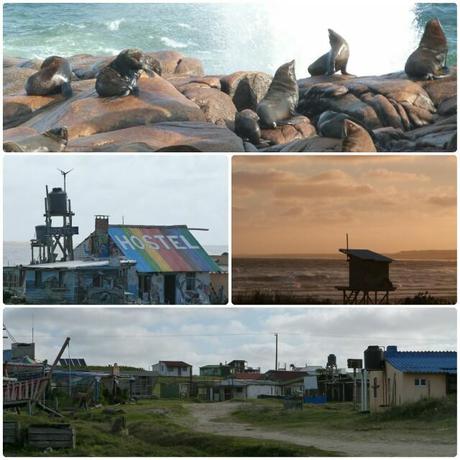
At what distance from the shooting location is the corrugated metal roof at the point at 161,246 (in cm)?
849

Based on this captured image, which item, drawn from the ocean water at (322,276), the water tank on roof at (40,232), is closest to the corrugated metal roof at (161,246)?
the ocean water at (322,276)

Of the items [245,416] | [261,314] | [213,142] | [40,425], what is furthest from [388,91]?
[40,425]

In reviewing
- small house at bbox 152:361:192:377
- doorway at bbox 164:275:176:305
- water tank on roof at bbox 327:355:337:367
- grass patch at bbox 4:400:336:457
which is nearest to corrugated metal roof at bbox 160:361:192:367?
small house at bbox 152:361:192:377

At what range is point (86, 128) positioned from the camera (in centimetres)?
904

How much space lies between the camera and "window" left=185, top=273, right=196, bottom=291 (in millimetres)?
8492

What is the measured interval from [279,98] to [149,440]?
295cm

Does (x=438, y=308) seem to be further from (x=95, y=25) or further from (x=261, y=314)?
(x=95, y=25)

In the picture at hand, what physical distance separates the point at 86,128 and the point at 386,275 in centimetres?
265

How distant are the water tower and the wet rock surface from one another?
476mm

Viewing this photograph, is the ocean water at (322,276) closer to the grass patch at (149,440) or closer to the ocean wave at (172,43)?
the grass patch at (149,440)

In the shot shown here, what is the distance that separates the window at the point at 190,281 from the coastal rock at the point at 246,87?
5.35ft

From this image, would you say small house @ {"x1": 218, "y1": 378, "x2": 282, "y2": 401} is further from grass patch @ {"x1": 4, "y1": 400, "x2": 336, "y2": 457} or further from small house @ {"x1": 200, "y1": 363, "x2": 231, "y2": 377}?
grass patch @ {"x1": 4, "y1": 400, "x2": 336, "y2": 457}

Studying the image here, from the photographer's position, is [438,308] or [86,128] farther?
[86,128]

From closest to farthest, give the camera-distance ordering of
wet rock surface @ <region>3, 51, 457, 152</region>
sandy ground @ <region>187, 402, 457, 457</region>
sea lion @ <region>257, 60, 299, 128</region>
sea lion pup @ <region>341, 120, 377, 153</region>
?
sandy ground @ <region>187, 402, 457, 457</region> < sea lion pup @ <region>341, 120, 377, 153</region> < wet rock surface @ <region>3, 51, 457, 152</region> < sea lion @ <region>257, 60, 299, 128</region>
